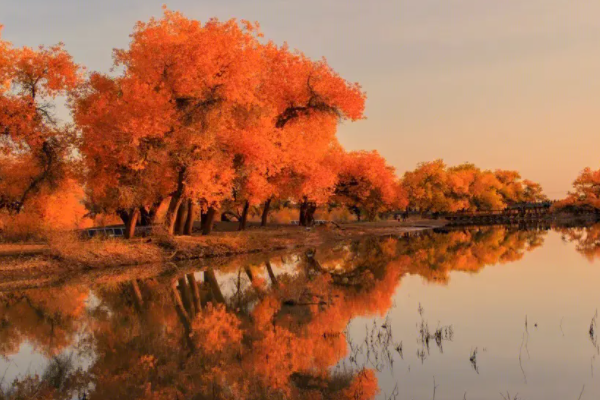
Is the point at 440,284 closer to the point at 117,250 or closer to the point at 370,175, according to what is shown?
the point at 117,250

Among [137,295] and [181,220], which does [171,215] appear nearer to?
[181,220]

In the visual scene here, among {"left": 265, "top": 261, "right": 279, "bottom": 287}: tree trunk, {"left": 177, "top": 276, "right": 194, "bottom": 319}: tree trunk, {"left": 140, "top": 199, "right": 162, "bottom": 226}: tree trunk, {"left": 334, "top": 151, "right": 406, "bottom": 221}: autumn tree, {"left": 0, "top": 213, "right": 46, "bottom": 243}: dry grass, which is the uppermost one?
{"left": 334, "top": 151, "right": 406, "bottom": 221}: autumn tree

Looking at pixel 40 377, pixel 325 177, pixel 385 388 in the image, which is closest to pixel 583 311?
pixel 385 388

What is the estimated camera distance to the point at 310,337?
13281 mm

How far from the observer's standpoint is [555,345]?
1234 cm

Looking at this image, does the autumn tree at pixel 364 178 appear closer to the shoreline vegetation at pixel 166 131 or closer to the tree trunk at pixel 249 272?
the shoreline vegetation at pixel 166 131

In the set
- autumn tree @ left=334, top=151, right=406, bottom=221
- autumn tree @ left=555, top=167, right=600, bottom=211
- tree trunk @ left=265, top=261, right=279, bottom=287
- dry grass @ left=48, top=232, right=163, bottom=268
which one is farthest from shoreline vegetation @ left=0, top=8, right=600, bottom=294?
autumn tree @ left=555, top=167, right=600, bottom=211

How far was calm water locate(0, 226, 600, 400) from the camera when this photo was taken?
9.96 m

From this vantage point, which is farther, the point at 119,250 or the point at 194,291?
the point at 119,250

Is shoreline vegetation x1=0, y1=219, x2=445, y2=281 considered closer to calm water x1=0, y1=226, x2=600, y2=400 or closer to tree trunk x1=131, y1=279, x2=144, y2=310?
calm water x1=0, y1=226, x2=600, y2=400

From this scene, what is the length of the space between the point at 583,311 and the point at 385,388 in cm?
926

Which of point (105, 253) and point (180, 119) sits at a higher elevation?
point (180, 119)

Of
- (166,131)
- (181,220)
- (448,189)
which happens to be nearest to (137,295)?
(166,131)

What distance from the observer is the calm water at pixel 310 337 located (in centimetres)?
996
